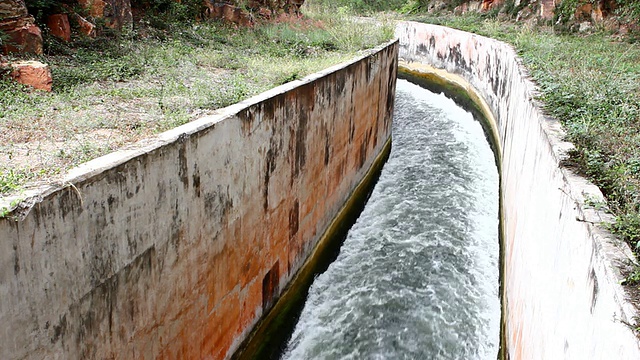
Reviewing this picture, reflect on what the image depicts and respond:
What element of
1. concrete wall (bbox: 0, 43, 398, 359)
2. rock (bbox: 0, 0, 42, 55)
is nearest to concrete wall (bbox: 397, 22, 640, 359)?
concrete wall (bbox: 0, 43, 398, 359)

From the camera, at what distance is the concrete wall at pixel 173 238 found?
2.85 m

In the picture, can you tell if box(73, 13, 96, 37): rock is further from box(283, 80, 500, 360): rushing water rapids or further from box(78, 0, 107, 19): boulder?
box(283, 80, 500, 360): rushing water rapids

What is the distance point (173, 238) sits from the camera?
13.1 feet

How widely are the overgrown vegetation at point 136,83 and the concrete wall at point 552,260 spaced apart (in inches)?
118

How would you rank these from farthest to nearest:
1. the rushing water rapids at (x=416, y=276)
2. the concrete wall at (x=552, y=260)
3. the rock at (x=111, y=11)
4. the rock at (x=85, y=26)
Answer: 1. the rock at (x=111, y=11)
2. the rock at (x=85, y=26)
3. the rushing water rapids at (x=416, y=276)
4. the concrete wall at (x=552, y=260)

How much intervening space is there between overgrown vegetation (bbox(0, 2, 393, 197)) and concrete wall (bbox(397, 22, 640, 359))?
118 inches

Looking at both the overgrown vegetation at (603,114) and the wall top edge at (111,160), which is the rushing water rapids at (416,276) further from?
the wall top edge at (111,160)

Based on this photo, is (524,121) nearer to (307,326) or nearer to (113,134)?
(307,326)

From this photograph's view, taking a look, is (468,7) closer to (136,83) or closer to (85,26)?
(85,26)

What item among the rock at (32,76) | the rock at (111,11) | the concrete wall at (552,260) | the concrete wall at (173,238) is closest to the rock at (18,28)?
the rock at (32,76)

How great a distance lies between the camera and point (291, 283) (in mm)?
6578

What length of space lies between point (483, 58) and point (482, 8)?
13.1 meters

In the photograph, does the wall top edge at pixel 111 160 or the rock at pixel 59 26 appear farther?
the rock at pixel 59 26

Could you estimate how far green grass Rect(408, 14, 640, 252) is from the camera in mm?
3619
